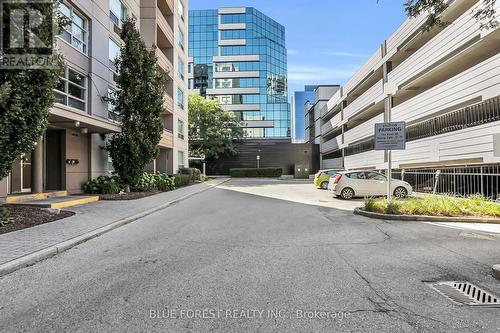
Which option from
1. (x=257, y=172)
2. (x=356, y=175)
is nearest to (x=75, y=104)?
(x=356, y=175)

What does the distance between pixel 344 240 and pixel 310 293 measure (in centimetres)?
354

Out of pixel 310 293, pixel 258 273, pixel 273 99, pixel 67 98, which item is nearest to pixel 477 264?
A: pixel 310 293

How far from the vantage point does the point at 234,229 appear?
910 cm

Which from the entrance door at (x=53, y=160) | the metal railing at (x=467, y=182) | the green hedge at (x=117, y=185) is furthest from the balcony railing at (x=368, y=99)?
the entrance door at (x=53, y=160)

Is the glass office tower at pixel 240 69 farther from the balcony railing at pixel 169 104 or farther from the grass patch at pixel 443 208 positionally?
the grass patch at pixel 443 208

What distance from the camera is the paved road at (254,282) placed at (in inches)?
142

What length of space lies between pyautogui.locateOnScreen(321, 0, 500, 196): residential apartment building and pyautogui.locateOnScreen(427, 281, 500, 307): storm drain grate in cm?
453

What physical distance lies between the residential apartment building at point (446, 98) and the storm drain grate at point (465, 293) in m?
4.53

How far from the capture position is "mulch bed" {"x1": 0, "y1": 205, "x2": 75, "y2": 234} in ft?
27.6

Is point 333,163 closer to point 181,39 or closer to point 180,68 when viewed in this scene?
point 180,68

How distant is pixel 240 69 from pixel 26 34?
72530 mm

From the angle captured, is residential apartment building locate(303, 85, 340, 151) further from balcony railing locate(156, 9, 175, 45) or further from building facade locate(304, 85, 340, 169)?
balcony railing locate(156, 9, 175, 45)

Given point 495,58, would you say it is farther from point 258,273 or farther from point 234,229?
point 258,273

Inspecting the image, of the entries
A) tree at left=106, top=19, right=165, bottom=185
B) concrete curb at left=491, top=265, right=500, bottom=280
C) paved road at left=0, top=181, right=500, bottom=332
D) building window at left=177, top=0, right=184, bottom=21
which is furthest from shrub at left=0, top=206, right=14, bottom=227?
building window at left=177, top=0, right=184, bottom=21
